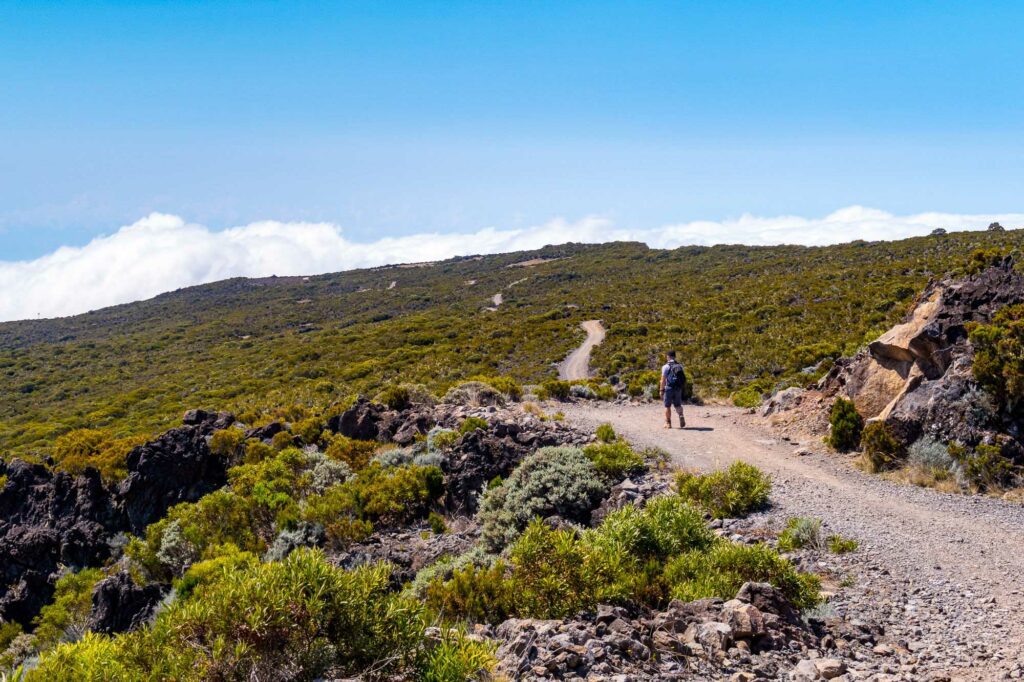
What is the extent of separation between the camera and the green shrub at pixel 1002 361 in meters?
9.61

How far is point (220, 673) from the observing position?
4.04 meters

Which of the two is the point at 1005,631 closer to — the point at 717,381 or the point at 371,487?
the point at 371,487

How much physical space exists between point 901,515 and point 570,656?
609 centimetres

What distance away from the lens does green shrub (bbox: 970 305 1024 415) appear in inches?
378

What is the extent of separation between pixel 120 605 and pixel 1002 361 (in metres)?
17.4

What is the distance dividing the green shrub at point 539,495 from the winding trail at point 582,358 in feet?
59.6

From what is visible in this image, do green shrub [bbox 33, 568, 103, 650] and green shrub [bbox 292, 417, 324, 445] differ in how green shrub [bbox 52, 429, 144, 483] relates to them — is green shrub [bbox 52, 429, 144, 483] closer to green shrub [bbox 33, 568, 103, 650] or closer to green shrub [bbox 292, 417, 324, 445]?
green shrub [bbox 33, 568, 103, 650]

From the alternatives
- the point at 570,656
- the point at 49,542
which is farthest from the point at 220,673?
the point at 49,542

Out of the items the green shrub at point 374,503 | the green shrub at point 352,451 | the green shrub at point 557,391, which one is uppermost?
the green shrub at point 557,391

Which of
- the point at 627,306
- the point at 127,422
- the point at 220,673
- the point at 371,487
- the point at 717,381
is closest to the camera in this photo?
the point at 220,673

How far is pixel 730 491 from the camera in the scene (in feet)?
31.2

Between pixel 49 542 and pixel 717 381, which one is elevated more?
pixel 717 381

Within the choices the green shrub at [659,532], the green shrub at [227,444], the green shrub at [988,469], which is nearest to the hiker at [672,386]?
the green shrub at [988,469]

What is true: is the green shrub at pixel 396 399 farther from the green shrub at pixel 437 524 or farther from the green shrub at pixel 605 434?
the green shrub at pixel 605 434
